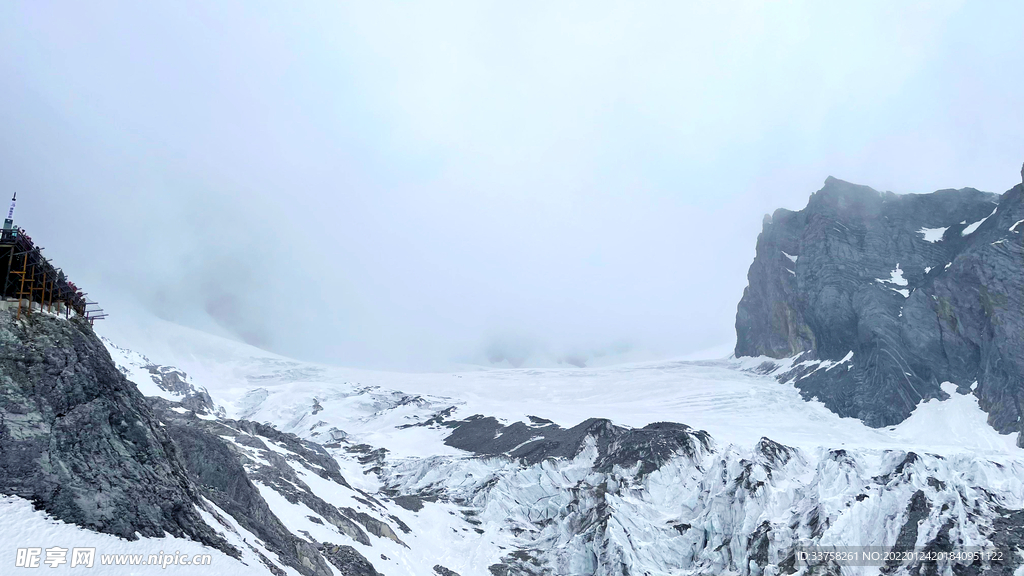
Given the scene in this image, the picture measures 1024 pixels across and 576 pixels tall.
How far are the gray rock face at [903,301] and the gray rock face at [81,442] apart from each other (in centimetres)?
13956

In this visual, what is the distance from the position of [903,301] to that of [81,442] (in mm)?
178995

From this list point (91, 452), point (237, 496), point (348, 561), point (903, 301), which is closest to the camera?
point (91, 452)

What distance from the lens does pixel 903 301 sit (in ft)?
495

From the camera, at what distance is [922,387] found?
13238cm

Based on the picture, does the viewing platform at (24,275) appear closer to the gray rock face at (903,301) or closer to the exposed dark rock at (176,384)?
the exposed dark rock at (176,384)

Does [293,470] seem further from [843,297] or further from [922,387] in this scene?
[843,297]

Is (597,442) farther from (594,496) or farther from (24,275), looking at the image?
(24,275)

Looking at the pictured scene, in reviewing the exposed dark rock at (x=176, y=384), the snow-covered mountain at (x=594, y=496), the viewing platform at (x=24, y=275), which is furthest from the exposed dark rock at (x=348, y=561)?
the exposed dark rock at (x=176, y=384)

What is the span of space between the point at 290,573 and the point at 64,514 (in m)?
15.3

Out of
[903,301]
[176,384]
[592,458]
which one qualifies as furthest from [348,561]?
[903,301]

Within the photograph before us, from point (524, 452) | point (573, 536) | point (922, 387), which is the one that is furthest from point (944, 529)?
point (922, 387)

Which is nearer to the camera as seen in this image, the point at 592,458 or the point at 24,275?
the point at 24,275

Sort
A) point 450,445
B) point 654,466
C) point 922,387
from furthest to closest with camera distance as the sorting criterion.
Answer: point 922,387 → point 450,445 → point 654,466

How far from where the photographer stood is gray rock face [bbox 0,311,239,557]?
2594 centimetres
